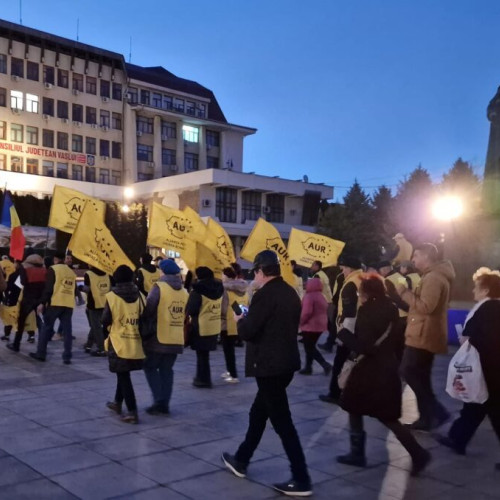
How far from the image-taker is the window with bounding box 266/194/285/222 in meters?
54.8

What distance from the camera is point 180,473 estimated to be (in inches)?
189

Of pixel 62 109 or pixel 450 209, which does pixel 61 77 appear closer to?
pixel 62 109

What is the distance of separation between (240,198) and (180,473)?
48.0 m

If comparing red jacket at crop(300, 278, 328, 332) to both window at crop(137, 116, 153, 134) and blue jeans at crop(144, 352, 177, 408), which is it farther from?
window at crop(137, 116, 153, 134)

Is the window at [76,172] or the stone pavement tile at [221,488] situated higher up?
the window at [76,172]

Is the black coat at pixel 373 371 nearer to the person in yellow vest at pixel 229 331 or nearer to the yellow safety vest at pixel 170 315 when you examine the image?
the yellow safety vest at pixel 170 315

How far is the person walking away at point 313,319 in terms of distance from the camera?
892 centimetres

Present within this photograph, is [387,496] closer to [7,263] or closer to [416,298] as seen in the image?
[416,298]

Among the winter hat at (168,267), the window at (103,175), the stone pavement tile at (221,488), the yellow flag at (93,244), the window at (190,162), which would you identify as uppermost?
the window at (190,162)

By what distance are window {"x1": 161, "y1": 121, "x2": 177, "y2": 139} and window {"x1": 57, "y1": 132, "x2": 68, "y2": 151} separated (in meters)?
8.94

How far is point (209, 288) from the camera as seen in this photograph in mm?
8070

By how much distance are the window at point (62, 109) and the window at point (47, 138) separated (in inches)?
67.5

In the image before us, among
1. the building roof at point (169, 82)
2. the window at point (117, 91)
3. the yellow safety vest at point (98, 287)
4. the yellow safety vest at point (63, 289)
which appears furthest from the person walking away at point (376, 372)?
the building roof at point (169, 82)

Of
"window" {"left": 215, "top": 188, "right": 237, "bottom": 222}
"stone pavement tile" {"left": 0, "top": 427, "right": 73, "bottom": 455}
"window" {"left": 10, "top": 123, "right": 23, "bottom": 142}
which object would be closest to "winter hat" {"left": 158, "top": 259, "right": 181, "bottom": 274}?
"stone pavement tile" {"left": 0, "top": 427, "right": 73, "bottom": 455}
